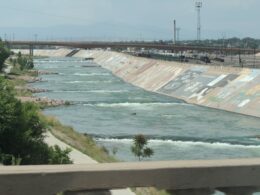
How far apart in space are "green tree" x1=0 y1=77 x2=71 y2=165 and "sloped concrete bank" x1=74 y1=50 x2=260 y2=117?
4215cm

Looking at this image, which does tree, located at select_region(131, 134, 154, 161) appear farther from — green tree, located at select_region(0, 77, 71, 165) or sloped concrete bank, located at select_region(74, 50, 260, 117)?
sloped concrete bank, located at select_region(74, 50, 260, 117)

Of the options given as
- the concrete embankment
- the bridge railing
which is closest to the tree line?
the bridge railing

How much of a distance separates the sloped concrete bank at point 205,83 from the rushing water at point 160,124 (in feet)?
7.11

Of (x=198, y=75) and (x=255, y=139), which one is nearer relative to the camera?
(x=255, y=139)

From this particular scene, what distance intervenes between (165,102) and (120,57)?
291ft

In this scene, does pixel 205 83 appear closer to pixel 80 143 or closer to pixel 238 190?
pixel 80 143

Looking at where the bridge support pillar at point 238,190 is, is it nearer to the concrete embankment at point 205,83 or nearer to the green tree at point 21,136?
the green tree at point 21,136

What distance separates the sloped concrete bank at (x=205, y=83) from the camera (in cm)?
6819

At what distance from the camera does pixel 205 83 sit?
82750 mm

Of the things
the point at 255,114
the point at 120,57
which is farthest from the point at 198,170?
the point at 120,57

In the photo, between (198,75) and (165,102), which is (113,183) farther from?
(198,75)

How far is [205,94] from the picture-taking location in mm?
76938

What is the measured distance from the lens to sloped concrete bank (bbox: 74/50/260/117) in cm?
6819

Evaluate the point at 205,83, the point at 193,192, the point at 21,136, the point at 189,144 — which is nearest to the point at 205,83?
the point at 205,83
